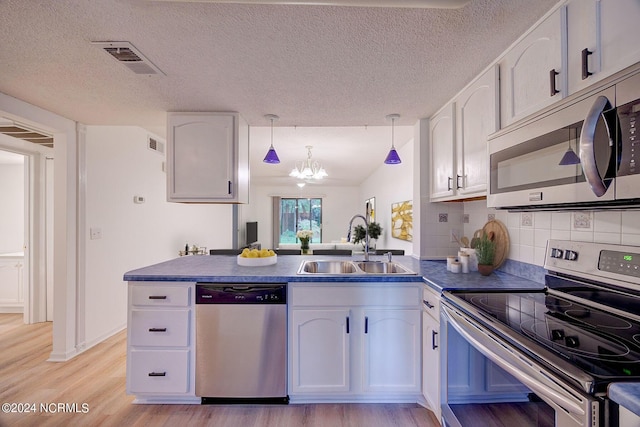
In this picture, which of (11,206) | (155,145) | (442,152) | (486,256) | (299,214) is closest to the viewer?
(486,256)

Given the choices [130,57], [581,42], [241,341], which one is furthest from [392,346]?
[130,57]

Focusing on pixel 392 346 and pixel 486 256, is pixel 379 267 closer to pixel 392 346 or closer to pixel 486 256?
pixel 392 346

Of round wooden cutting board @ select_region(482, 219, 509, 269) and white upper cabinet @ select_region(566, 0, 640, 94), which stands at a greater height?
white upper cabinet @ select_region(566, 0, 640, 94)

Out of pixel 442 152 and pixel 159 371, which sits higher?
pixel 442 152

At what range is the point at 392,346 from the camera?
6.00 feet

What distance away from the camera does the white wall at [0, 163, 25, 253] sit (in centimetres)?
390

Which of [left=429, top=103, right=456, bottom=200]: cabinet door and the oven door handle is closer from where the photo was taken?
the oven door handle

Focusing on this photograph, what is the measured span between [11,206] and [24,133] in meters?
1.97

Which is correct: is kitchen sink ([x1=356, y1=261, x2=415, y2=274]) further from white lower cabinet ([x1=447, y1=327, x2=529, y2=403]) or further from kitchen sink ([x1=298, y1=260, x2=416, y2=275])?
white lower cabinet ([x1=447, y1=327, x2=529, y2=403])

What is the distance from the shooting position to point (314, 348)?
182cm

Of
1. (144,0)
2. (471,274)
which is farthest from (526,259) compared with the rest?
(144,0)

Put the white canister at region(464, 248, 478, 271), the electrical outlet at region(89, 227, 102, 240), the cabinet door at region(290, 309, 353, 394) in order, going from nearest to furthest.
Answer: the cabinet door at region(290, 309, 353, 394) → the white canister at region(464, 248, 478, 271) → the electrical outlet at region(89, 227, 102, 240)

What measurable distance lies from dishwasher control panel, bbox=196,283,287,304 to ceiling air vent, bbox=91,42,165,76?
1.38 metres

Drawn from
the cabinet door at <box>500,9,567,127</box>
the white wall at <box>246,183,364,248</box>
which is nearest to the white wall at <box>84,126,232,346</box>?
the cabinet door at <box>500,9,567,127</box>
